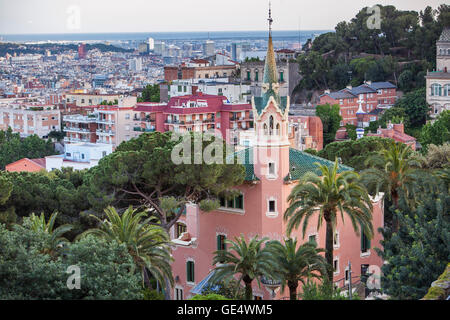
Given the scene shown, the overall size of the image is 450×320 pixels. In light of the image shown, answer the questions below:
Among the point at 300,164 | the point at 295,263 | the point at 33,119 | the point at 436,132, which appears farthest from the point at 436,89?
the point at 295,263

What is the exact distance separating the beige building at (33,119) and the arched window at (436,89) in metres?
23.7

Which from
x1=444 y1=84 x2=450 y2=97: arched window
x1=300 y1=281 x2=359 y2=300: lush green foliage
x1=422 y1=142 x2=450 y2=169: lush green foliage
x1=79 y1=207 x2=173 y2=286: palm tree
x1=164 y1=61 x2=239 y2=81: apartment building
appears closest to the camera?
x1=300 y1=281 x2=359 y2=300: lush green foliage

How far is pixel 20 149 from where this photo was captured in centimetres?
4591

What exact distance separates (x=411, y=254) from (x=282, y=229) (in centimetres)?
355

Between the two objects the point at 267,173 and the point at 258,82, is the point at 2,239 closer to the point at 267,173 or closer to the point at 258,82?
the point at 267,173

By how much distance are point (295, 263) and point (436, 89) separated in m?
33.4

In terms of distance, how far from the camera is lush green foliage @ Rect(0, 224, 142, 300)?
1159 centimetres

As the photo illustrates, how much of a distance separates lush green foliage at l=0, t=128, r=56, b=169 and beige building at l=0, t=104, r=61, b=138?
7.74m

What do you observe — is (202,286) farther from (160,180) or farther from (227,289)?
(160,180)

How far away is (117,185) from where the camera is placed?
1820 centimetres

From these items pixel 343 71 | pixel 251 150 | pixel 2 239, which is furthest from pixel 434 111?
pixel 2 239

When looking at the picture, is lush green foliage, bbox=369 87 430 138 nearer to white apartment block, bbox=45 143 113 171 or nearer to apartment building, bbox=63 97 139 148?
apartment building, bbox=63 97 139 148

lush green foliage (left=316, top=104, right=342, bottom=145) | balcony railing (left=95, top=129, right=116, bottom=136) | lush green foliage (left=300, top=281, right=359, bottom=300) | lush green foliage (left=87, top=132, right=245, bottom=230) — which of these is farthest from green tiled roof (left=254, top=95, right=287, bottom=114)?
balcony railing (left=95, top=129, right=116, bottom=136)

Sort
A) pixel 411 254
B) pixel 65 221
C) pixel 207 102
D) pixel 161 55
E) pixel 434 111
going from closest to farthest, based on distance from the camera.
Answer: pixel 411 254 → pixel 65 221 → pixel 207 102 → pixel 434 111 → pixel 161 55
